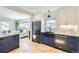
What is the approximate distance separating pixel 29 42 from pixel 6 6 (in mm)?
922

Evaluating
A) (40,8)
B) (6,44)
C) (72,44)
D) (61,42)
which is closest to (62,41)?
(61,42)

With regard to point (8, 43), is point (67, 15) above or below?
above

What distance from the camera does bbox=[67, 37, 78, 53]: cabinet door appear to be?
7.07 feet

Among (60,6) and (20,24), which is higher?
(60,6)

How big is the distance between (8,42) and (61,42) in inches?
46.0

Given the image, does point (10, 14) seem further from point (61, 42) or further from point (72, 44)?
point (72, 44)

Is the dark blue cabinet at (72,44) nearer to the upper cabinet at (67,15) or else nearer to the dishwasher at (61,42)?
the dishwasher at (61,42)

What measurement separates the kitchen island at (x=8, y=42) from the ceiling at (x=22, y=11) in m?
0.39

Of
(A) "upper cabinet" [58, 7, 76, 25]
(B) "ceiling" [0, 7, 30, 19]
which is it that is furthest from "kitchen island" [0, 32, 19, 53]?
(A) "upper cabinet" [58, 7, 76, 25]

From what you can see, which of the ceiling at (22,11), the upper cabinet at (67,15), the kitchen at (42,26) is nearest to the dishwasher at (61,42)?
the kitchen at (42,26)

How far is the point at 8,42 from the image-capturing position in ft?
7.13

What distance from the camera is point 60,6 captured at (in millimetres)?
2188
